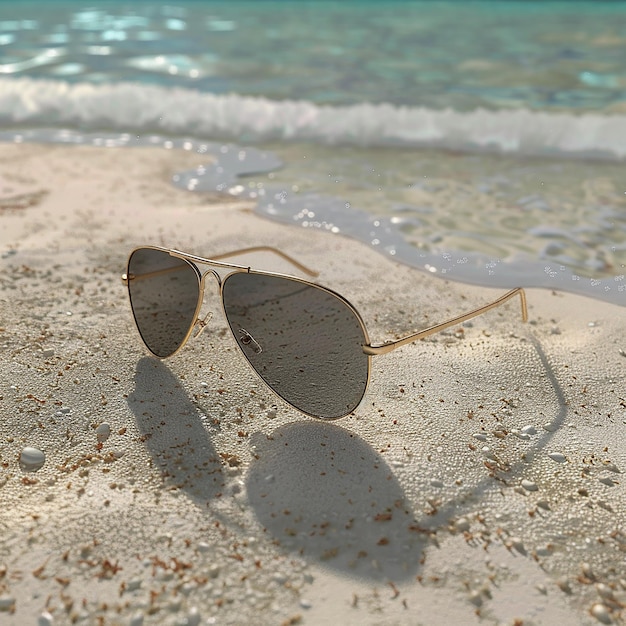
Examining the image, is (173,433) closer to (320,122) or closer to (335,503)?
(335,503)

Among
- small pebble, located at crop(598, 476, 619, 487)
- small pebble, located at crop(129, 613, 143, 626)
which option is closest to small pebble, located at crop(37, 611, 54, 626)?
small pebble, located at crop(129, 613, 143, 626)

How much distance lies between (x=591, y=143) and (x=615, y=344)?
3623 millimetres

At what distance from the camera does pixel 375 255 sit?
11.3ft

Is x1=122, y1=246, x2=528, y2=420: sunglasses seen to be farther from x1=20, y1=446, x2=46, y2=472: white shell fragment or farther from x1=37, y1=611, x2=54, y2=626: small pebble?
x1=37, y1=611, x2=54, y2=626: small pebble

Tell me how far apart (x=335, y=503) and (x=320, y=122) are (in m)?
5.11

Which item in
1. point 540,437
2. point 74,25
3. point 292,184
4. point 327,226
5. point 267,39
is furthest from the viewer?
point 74,25

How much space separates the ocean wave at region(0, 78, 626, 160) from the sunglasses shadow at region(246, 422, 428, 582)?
419 cm

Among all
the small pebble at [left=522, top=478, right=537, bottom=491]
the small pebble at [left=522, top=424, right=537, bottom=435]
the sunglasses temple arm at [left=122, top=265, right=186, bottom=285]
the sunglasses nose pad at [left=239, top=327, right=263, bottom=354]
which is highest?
the sunglasses temple arm at [left=122, top=265, right=186, bottom=285]

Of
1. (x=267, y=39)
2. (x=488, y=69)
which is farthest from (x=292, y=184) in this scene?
(x=267, y=39)

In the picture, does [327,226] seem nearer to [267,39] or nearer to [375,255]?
[375,255]

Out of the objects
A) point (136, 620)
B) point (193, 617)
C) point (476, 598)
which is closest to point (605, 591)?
point (476, 598)

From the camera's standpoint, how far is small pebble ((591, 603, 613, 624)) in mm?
1432

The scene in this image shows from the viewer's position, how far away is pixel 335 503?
1743 mm

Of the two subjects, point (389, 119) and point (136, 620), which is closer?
point (136, 620)
